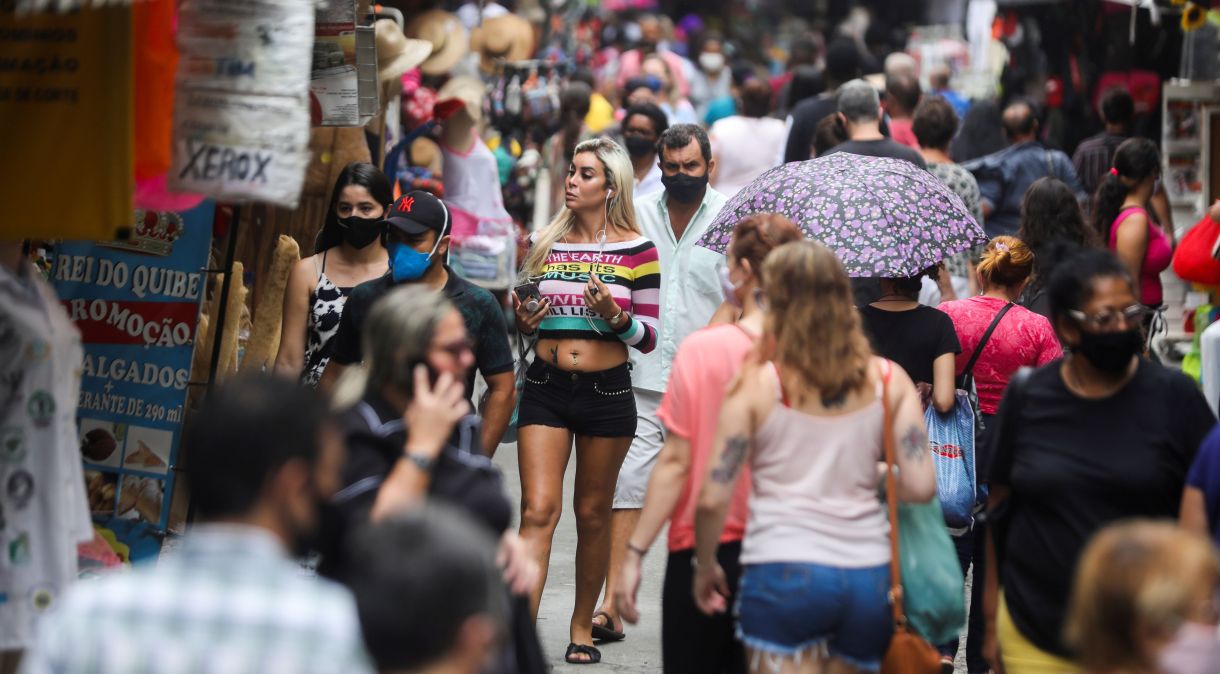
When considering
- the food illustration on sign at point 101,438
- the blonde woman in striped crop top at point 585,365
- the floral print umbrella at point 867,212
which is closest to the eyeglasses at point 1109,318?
the floral print umbrella at point 867,212

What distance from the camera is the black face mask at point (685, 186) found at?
26.4 ft

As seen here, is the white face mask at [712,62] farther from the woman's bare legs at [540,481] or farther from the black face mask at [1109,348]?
the black face mask at [1109,348]

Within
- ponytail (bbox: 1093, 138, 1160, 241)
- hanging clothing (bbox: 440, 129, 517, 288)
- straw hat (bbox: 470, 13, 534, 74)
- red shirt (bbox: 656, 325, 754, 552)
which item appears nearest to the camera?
red shirt (bbox: 656, 325, 754, 552)

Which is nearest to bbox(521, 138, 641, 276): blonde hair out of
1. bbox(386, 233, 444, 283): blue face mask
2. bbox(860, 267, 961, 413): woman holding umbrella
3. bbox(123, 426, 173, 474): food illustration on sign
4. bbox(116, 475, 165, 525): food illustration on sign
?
bbox(386, 233, 444, 283): blue face mask

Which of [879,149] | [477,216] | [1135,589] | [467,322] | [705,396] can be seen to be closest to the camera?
[1135,589]

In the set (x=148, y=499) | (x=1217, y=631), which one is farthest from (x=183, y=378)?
(x=1217, y=631)

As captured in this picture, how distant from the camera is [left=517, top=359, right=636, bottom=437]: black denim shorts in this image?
23.3ft

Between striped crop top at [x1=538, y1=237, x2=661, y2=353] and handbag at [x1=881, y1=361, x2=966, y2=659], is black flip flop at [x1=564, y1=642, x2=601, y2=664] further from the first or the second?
handbag at [x1=881, y1=361, x2=966, y2=659]

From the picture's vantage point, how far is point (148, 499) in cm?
676

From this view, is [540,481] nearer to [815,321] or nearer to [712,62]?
[815,321]

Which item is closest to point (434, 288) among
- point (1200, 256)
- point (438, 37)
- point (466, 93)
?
point (1200, 256)

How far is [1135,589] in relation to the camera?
3309mm

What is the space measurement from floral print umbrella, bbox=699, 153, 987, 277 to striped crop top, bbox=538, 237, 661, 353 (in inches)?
20.2

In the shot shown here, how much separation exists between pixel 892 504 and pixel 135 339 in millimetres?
3436
